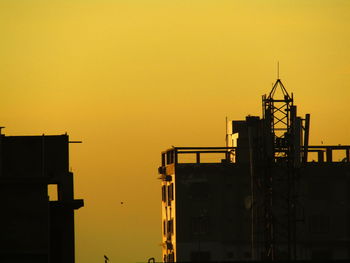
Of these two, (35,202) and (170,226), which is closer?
(35,202)

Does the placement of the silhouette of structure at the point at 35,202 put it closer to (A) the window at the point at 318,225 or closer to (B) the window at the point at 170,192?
(A) the window at the point at 318,225

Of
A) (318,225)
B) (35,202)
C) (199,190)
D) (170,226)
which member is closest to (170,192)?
(170,226)

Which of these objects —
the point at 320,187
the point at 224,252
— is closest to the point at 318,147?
the point at 320,187

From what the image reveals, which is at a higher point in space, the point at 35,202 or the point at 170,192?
the point at 170,192

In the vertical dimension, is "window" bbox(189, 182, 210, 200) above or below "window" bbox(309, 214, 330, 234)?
above

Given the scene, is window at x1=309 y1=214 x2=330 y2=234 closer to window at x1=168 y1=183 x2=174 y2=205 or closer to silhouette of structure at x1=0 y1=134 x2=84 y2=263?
window at x1=168 y1=183 x2=174 y2=205

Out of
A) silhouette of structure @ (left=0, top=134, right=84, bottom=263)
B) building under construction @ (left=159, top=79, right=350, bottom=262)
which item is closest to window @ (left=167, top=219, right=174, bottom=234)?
building under construction @ (left=159, top=79, right=350, bottom=262)

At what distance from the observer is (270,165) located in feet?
382

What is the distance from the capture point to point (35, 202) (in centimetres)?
7038

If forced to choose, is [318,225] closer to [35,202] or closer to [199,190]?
[199,190]

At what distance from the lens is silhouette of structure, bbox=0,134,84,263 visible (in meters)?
70.1

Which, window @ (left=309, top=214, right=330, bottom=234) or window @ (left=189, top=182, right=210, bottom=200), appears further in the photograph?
window @ (left=309, top=214, right=330, bottom=234)

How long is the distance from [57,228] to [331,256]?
7877cm

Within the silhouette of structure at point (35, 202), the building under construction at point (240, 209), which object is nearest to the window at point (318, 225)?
the building under construction at point (240, 209)
